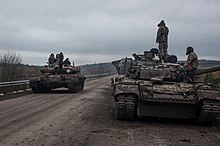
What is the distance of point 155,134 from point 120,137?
100cm

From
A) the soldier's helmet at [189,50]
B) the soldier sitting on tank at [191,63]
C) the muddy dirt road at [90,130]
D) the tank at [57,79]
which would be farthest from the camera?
the tank at [57,79]

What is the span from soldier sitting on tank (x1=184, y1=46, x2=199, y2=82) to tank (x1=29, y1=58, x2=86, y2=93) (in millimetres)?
9742

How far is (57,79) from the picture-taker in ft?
70.2

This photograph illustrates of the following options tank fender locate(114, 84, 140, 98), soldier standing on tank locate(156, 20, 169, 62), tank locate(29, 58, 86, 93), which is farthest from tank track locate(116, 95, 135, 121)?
tank locate(29, 58, 86, 93)

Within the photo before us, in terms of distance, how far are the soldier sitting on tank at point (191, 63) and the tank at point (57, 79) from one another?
974 cm

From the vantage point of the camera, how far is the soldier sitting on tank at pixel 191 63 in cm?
1269

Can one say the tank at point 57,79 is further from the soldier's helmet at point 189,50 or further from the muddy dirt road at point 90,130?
the soldier's helmet at point 189,50

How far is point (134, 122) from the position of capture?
11.3 metres

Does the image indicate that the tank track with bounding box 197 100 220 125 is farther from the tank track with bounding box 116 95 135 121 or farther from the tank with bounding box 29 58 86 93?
Result: the tank with bounding box 29 58 86 93

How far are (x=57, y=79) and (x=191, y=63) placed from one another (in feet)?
33.1

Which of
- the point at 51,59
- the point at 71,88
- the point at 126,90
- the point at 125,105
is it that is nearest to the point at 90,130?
the point at 125,105

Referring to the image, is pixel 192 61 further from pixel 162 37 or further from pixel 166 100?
pixel 162 37

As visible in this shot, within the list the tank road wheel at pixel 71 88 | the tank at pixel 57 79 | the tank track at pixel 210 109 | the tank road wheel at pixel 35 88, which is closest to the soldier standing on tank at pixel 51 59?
the tank at pixel 57 79

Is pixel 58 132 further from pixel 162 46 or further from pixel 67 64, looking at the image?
pixel 67 64
